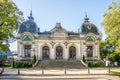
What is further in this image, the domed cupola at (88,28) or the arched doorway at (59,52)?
the domed cupola at (88,28)

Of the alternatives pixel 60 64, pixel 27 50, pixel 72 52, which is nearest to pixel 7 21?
pixel 60 64

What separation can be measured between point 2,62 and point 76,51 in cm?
1413

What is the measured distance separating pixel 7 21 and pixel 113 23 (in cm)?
1093

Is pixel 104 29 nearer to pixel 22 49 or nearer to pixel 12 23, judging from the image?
pixel 12 23

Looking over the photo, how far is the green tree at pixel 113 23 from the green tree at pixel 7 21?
9.60 metres

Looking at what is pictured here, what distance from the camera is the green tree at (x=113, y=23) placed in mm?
25458

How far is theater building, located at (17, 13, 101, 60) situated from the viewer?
46.4 meters

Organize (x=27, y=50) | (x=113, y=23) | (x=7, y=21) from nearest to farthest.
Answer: (x=7, y=21) < (x=113, y=23) < (x=27, y=50)

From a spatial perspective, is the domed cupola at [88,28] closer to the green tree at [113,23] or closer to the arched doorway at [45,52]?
the arched doorway at [45,52]

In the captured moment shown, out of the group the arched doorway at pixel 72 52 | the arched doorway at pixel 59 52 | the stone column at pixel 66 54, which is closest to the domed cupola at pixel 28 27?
the arched doorway at pixel 59 52

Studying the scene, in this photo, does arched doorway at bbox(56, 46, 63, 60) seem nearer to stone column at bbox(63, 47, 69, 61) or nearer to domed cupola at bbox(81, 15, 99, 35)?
stone column at bbox(63, 47, 69, 61)

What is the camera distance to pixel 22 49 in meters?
46.0

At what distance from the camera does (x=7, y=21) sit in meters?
22.4

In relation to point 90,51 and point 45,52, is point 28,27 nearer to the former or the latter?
point 45,52
